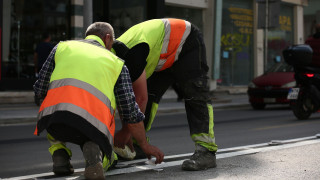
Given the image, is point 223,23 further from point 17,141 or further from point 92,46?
point 92,46

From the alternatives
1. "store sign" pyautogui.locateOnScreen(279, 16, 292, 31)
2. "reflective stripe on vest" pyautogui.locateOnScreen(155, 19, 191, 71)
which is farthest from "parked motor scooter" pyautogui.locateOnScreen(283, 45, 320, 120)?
"store sign" pyautogui.locateOnScreen(279, 16, 292, 31)

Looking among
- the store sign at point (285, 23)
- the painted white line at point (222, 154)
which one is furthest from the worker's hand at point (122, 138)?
the store sign at point (285, 23)

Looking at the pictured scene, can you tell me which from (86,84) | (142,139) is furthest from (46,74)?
(142,139)

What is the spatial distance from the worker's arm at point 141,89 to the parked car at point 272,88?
995 centimetres

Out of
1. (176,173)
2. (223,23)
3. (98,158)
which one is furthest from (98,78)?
(223,23)

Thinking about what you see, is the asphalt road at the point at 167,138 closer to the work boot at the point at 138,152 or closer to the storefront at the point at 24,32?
the work boot at the point at 138,152

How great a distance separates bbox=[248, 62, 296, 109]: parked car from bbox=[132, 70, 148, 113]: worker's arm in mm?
9951

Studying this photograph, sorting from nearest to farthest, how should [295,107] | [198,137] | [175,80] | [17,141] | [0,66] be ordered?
[198,137]
[175,80]
[17,141]
[295,107]
[0,66]

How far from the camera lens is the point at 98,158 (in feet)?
12.6

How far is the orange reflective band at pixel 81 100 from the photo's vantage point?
3.79 m

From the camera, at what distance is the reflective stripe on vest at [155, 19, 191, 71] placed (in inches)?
184

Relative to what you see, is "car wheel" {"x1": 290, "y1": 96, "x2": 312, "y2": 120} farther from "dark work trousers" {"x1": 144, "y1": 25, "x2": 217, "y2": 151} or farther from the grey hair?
the grey hair

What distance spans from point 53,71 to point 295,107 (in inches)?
296

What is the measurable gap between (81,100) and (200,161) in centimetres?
134
